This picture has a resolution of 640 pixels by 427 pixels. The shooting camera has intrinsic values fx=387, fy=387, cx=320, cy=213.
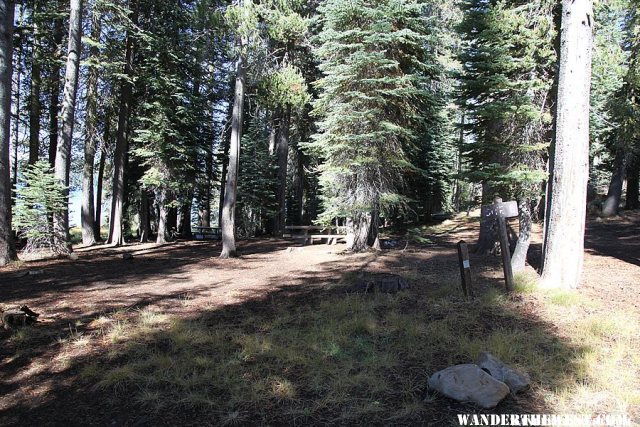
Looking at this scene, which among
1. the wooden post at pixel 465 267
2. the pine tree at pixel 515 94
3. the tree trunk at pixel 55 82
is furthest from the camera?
the tree trunk at pixel 55 82

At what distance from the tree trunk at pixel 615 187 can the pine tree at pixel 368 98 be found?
1279cm

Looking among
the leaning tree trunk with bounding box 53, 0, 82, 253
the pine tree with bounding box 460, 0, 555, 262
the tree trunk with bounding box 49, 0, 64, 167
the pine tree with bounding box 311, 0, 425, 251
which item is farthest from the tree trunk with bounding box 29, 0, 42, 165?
the pine tree with bounding box 460, 0, 555, 262

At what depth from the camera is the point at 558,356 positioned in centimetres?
408

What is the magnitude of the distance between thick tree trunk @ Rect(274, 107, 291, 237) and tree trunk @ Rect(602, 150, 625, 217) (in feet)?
52.4

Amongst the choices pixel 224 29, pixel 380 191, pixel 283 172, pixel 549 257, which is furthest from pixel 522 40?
pixel 283 172

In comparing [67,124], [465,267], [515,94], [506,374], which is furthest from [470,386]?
[67,124]

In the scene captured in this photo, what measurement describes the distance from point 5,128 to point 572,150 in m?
13.6

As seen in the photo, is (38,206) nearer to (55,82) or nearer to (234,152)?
(234,152)

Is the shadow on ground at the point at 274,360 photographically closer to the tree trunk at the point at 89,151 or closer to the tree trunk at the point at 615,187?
the tree trunk at the point at 89,151

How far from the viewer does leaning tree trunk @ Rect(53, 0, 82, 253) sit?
1251 centimetres

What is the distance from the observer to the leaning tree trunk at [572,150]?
6.39 meters

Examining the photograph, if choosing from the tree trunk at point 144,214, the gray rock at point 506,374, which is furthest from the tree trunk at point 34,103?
the gray rock at point 506,374

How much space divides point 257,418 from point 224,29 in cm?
1198

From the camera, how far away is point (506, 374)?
353cm
